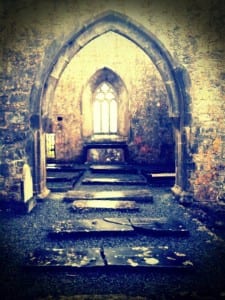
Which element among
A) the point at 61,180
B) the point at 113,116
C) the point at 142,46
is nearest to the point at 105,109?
the point at 113,116

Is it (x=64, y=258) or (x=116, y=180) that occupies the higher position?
(x=116, y=180)

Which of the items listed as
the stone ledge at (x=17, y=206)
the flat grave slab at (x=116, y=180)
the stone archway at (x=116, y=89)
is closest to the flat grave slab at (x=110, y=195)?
the stone ledge at (x=17, y=206)

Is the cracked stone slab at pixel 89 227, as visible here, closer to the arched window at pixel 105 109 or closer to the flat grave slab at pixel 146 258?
the flat grave slab at pixel 146 258

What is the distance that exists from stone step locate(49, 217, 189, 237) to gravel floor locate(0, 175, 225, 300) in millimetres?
138

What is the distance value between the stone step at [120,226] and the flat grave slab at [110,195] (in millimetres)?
1524

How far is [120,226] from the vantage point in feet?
18.6

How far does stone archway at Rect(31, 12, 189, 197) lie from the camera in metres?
7.25

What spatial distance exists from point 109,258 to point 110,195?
3427 millimetres

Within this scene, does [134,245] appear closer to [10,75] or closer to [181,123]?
[181,123]

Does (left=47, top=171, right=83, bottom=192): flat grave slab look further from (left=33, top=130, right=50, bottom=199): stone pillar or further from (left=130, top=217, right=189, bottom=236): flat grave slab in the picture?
(left=130, top=217, right=189, bottom=236): flat grave slab

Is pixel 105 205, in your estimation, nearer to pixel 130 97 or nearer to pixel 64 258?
pixel 64 258

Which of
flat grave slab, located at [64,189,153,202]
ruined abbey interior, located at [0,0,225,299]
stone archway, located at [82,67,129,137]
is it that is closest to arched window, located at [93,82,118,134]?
stone archway, located at [82,67,129,137]

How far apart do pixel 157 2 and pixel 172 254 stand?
5.41 metres

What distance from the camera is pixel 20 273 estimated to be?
4.12 m
